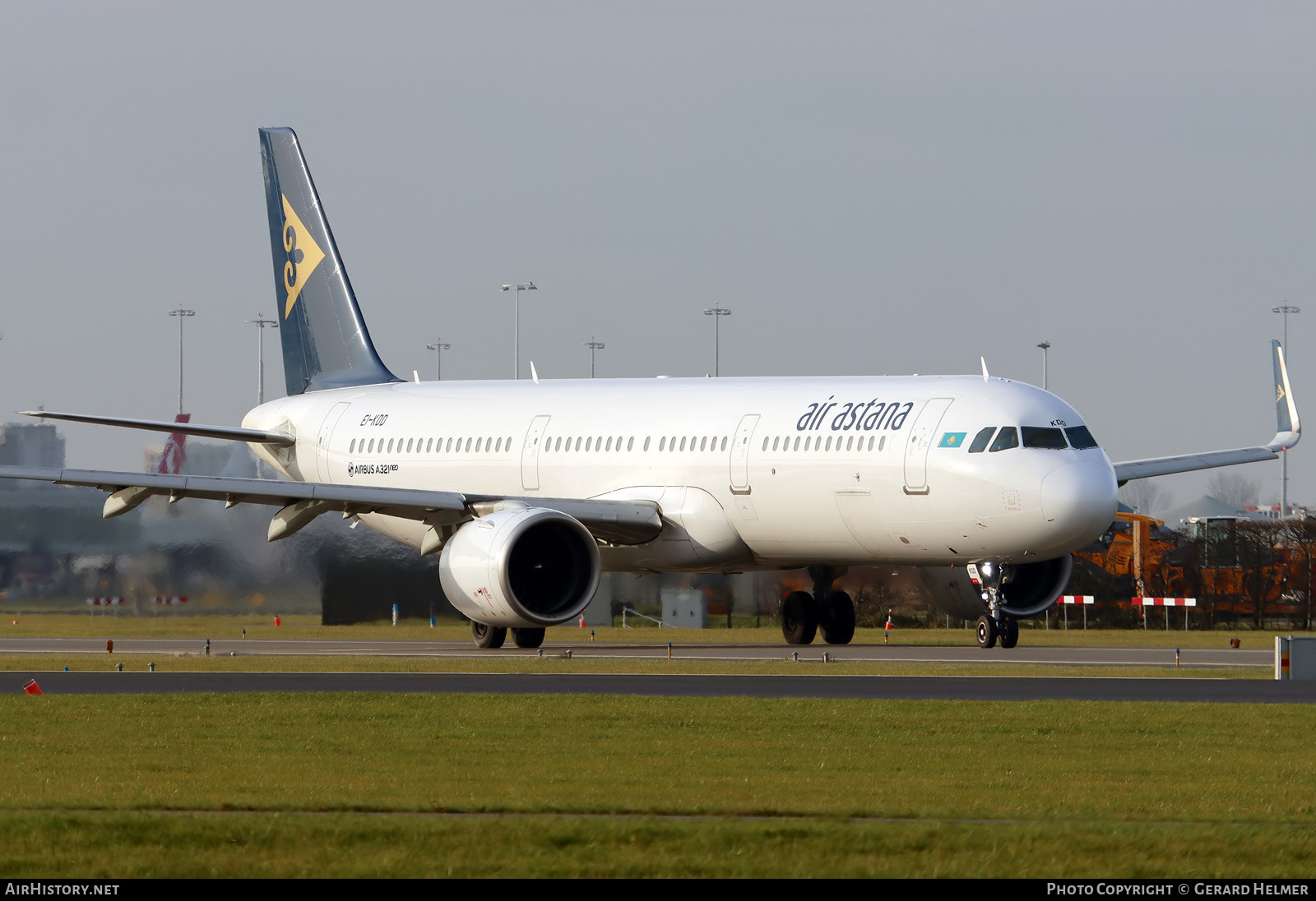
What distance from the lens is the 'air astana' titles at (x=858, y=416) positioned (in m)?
29.6

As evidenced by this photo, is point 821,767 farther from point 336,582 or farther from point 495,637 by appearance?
point 336,582

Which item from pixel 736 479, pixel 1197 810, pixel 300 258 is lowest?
pixel 1197 810

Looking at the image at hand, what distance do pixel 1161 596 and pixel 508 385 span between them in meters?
22.7

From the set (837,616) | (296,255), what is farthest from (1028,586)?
(296,255)

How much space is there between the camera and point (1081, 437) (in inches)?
1130

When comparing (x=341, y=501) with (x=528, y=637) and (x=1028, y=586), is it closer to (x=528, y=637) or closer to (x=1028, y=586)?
(x=528, y=637)

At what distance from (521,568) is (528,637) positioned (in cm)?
211

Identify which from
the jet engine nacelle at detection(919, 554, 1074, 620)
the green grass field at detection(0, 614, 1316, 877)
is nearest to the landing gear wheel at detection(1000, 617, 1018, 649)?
the jet engine nacelle at detection(919, 554, 1074, 620)

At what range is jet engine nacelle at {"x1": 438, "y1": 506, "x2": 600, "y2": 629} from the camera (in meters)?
29.2

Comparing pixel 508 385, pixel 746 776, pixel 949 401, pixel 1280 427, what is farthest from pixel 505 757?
pixel 1280 427

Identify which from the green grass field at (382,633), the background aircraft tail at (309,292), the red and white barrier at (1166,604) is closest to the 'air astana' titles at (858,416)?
the green grass field at (382,633)

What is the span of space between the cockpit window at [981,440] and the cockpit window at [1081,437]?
3.70 feet

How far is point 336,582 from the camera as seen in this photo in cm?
3716

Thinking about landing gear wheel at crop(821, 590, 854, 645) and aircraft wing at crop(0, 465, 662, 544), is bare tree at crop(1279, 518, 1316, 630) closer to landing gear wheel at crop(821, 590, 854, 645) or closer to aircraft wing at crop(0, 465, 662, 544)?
landing gear wheel at crop(821, 590, 854, 645)
